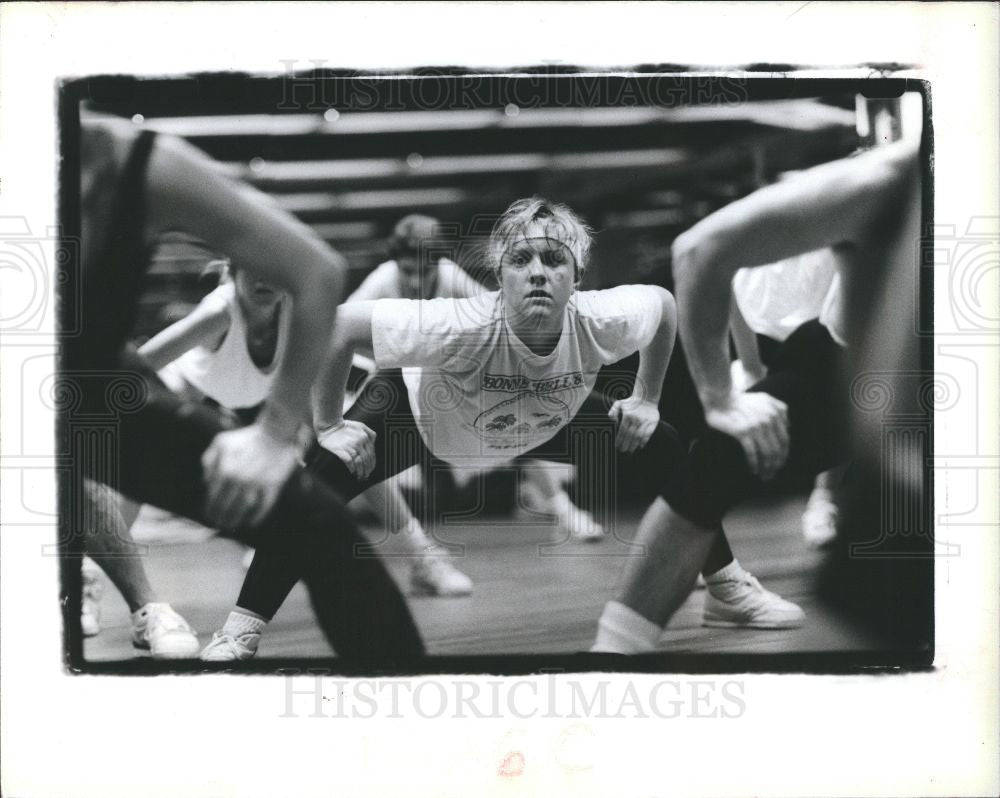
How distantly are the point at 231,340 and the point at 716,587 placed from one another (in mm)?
1672

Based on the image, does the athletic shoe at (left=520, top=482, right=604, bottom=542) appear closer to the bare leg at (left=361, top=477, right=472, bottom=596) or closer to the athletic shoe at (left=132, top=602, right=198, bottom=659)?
the bare leg at (left=361, top=477, right=472, bottom=596)

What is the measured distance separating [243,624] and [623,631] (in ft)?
3.83

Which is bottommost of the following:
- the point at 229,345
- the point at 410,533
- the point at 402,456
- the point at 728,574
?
the point at 728,574

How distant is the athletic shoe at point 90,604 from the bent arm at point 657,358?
176cm

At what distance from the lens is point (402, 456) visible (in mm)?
3189

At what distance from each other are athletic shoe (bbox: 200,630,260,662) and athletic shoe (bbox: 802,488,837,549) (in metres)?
1.73

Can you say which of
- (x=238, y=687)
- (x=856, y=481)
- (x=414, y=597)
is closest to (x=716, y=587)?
(x=856, y=481)

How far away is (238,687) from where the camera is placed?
319 cm

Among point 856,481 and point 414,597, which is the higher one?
point 856,481

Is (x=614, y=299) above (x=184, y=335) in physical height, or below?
above

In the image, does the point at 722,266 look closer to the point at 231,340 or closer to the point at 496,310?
the point at 496,310

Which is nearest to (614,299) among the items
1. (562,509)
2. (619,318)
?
(619,318)

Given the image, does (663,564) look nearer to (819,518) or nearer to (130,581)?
(819,518)

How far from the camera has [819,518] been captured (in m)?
3.25
